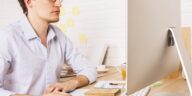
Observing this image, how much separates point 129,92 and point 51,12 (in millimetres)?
867

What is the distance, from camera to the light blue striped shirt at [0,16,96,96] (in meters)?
1.43

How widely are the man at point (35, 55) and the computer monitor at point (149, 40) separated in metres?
0.52

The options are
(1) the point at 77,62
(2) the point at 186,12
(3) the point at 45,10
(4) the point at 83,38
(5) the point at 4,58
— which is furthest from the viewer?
(4) the point at 83,38

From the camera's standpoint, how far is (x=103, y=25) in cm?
256

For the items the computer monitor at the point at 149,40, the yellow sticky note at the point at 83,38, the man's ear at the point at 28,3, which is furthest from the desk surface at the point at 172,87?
the yellow sticky note at the point at 83,38

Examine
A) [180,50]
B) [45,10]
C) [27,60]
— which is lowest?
[27,60]

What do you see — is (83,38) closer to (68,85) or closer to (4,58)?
(68,85)

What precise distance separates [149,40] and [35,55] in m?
0.75

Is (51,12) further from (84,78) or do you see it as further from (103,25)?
(103,25)

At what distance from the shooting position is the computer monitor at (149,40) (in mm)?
870

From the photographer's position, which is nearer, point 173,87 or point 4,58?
point 4,58

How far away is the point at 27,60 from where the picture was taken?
1483 mm

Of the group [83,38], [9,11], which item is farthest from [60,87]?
[9,11]

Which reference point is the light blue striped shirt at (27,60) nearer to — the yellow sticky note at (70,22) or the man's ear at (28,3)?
the man's ear at (28,3)
